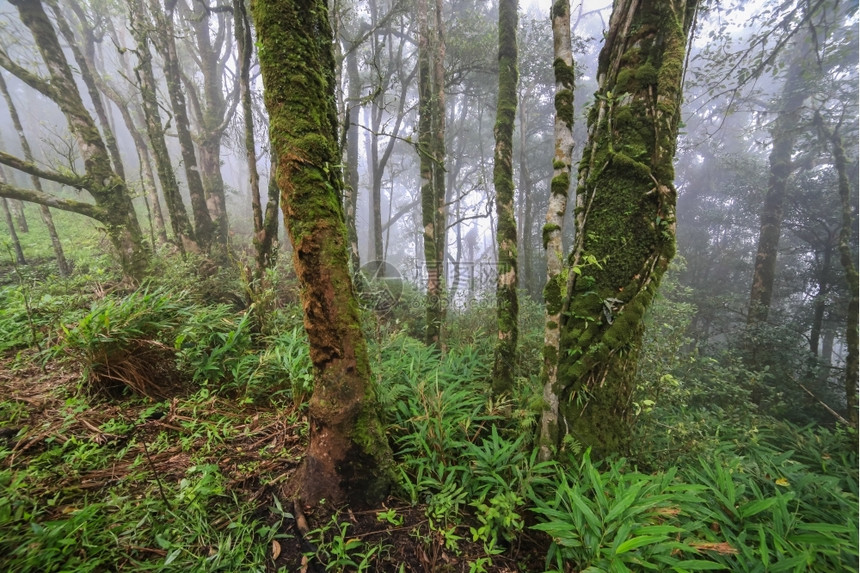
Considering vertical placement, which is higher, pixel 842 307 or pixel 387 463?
pixel 387 463

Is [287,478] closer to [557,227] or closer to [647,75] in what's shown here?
[557,227]

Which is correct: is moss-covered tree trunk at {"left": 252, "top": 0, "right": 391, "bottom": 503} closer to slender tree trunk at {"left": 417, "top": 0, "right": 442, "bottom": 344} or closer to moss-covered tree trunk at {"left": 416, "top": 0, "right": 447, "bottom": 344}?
slender tree trunk at {"left": 417, "top": 0, "right": 442, "bottom": 344}

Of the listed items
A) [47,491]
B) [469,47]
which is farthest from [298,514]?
[469,47]

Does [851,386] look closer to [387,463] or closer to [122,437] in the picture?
[387,463]

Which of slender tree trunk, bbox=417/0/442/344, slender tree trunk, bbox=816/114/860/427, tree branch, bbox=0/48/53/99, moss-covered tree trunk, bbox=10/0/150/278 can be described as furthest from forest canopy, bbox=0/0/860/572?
tree branch, bbox=0/48/53/99

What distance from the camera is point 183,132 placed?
25.9ft

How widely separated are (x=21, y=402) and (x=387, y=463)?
294cm

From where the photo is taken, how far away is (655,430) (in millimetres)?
3260

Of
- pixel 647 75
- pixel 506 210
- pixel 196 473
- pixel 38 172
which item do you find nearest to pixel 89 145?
pixel 38 172

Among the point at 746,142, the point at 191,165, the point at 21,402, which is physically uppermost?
the point at 746,142

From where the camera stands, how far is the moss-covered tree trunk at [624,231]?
2.28 meters

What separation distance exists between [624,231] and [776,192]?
46.7 ft

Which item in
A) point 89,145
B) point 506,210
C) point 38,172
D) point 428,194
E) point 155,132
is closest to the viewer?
point 506,210

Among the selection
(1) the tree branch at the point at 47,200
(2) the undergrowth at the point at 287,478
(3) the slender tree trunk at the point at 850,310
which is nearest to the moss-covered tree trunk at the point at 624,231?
(2) the undergrowth at the point at 287,478
